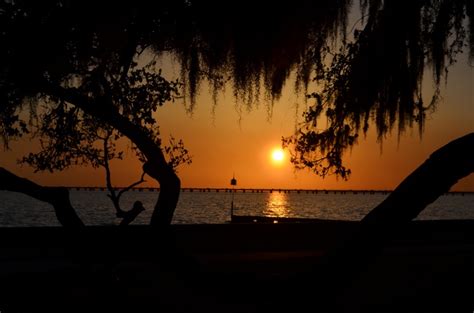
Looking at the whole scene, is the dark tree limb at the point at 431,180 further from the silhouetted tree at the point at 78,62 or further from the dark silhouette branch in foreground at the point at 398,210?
the silhouetted tree at the point at 78,62

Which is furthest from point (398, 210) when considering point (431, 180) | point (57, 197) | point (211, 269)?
point (57, 197)

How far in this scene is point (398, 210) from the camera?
2371mm

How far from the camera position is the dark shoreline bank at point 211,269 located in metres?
3.41

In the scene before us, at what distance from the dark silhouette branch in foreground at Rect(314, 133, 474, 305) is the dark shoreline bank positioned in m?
0.19

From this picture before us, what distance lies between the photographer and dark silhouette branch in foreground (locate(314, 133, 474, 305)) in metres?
2.33

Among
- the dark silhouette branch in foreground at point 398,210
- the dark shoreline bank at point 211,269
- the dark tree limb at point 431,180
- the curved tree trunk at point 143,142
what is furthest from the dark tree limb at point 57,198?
the dark tree limb at point 431,180

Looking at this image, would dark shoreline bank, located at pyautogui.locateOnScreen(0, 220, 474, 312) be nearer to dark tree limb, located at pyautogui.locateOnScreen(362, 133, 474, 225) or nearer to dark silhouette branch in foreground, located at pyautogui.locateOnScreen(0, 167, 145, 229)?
dark silhouette branch in foreground, located at pyautogui.locateOnScreen(0, 167, 145, 229)

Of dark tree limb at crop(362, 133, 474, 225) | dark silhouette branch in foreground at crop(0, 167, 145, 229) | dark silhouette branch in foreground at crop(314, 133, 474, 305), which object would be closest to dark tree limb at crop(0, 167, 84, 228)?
dark silhouette branch in foreground at crop(0, 167, 145, 229)

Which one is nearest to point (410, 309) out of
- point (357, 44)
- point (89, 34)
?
point (357, 44)

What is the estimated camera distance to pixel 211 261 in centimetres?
772

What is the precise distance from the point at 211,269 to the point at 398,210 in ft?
6.41

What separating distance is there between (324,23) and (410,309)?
2.55 metres

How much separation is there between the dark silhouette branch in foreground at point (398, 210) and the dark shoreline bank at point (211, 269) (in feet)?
0.64

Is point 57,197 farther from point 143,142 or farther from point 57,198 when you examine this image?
point 143,142
